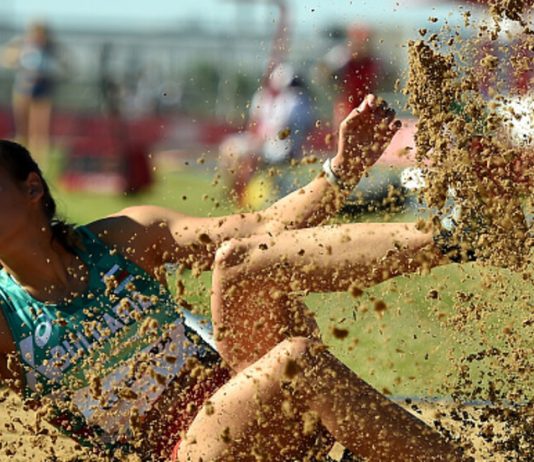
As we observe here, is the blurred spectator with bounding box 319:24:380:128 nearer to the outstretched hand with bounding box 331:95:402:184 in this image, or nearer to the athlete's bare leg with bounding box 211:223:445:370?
the outstretched hand with bounding box 331:95:402:184

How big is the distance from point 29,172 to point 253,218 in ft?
1.98

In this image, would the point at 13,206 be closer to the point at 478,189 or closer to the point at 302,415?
the point at 302,415

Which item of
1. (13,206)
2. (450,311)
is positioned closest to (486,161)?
(450,311)

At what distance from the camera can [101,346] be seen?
10.1 feet

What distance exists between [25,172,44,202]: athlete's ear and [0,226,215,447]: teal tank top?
0.70 ft

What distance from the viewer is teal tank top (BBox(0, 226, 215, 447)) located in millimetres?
3084

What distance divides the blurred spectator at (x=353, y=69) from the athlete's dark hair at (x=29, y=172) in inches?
34.8

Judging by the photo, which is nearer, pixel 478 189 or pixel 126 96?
pixel 478 189

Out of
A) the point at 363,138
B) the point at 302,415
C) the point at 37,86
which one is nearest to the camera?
the point at 302,415

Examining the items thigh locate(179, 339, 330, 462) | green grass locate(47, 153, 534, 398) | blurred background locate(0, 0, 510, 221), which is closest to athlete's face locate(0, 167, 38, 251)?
green grass locate(47, 153, 534, 398)

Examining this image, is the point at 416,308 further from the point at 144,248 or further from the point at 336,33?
the point at 336,33

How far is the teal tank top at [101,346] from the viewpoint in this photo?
308 centimetres

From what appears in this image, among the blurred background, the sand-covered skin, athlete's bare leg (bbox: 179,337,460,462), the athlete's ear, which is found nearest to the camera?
athlete's bare leg (bbox: 179,337,460,462)

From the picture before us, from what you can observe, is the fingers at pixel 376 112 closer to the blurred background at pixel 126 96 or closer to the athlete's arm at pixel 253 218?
the athlete's arm at pixel 253 218
